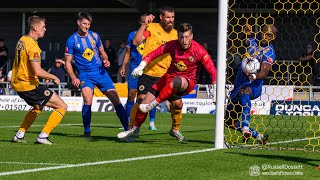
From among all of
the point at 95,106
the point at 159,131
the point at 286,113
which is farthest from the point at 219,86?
the point at 95,106

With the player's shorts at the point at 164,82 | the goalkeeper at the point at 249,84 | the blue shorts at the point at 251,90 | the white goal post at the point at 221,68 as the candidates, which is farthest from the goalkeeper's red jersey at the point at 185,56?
the blue shorts at the point at 251,90

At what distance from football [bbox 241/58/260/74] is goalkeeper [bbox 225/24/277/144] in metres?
0.07

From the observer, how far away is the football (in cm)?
1244

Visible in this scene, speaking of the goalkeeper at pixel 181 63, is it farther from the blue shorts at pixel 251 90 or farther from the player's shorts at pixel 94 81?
the player's shorts at pixel 94 81

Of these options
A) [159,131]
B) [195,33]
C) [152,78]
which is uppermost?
[195,33]

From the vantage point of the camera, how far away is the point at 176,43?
11.8 m

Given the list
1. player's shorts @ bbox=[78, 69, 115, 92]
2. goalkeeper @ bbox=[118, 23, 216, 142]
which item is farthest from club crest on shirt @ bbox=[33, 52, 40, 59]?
player's shorts @ bbox=[78, 69, 115, 92]

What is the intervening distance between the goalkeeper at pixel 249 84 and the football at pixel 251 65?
7 cm

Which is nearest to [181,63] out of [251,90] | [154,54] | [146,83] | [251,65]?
[154,54]

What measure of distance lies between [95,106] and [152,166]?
19.1 m

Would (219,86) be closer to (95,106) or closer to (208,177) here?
(208,177)

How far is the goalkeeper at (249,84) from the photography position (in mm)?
12508

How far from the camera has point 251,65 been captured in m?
12.5

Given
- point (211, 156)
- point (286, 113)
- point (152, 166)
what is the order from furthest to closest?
Result: point (286, 113)
point (211, 156)
point (152, 166)
